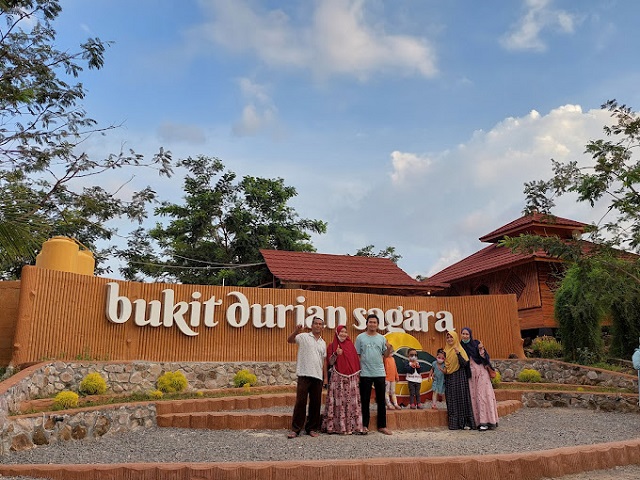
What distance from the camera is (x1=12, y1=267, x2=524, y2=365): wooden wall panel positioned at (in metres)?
9.89

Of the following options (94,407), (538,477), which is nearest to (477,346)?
(538,477)

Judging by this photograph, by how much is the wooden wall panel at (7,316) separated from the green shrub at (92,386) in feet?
5.87

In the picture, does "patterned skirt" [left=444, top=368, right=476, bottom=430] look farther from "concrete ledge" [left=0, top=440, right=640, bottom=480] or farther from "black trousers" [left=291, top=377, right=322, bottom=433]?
"concrete ledge" [left=0, top=440, right=640, bottom=480]

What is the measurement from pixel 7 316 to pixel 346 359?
662cm

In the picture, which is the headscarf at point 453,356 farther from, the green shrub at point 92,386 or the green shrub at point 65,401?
the green shrub at point 92,386

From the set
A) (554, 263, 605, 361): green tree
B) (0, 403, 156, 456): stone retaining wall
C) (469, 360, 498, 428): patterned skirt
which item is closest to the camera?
(0, 403, 156, 456): stone retaining wall

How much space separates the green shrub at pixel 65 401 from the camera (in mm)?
7934

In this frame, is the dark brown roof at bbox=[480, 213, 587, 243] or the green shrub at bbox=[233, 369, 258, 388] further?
the dark brown roof at bbox=[480, 213, 587, 243]

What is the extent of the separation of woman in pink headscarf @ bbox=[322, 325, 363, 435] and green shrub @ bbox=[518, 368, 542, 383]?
8174mm

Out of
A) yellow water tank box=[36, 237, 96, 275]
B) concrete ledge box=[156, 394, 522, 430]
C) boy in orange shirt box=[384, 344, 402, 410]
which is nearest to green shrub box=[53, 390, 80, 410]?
concrete ledge box=[156, 394, 522, 430]

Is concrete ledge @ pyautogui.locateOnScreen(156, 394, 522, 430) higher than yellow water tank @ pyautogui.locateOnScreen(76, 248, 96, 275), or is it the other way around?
yellow water tank @ pyautogui.locateOnScreen(76, 248, 96, 275)

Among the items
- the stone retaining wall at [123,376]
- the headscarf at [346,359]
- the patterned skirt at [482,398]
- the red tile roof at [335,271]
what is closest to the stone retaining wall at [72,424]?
the stone retaining wall at [123,376]

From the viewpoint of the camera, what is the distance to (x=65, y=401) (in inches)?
315

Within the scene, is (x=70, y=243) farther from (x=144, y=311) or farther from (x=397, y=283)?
(x=397, y=283)
